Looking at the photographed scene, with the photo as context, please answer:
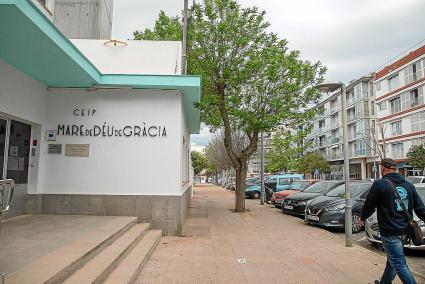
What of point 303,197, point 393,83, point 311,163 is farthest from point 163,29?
point 311,163

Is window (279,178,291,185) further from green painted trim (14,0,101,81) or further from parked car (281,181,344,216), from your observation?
green painted trim (14,0,101,81)

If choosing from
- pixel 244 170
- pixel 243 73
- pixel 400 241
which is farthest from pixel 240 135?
pixel 400 241

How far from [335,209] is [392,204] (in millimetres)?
7145

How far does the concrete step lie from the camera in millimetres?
4207

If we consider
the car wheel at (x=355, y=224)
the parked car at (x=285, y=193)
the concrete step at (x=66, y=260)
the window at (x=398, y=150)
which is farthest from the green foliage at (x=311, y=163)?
the concrete step at (x=66, y=260)

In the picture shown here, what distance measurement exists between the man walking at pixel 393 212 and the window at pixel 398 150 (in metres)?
42.2

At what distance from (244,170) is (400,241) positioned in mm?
12354

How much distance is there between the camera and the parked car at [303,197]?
1519cm

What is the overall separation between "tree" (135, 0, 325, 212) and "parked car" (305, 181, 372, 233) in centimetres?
418

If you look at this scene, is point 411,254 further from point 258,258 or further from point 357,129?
point 357,129

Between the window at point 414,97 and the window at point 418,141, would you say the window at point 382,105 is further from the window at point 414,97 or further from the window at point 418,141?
the window at point 418,141

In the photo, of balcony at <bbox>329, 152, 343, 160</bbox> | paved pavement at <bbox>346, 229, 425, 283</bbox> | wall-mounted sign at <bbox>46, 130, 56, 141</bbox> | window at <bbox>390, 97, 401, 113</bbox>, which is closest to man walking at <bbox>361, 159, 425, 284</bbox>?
paved pavement at <bbox>346, 229, 425, 283</bbox>

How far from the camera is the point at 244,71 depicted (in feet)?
49.7

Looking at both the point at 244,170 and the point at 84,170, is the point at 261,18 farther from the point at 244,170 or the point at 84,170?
the point at 84,170
